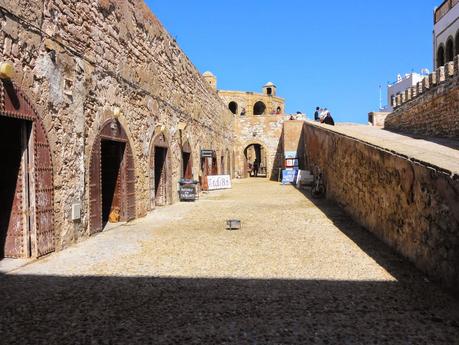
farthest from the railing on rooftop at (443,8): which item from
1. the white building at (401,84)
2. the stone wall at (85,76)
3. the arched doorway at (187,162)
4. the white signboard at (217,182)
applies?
the white building at (401,84)

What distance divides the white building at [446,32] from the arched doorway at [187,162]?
13.0 meters

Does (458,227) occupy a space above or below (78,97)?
below

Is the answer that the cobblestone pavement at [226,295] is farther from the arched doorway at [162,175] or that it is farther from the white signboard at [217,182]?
the white signboard at [217,182]

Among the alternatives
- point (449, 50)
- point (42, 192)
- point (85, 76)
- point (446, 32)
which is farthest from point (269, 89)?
point (42, 192)

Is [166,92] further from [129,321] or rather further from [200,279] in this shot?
[129,321]

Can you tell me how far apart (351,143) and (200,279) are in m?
5.51

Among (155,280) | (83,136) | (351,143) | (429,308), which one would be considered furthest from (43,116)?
(351,143)

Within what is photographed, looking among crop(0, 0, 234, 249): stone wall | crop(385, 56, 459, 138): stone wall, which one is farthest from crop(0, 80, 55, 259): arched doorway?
crop(385, 56, 459, 138): stone wall

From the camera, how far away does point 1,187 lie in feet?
17.5

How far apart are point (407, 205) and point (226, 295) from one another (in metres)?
2.68

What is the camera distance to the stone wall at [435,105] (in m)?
10.7

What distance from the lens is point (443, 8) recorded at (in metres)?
20.2

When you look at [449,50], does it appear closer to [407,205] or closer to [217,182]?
[217,182]

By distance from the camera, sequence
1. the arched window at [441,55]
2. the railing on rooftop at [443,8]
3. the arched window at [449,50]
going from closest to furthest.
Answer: the railing on rooftop at [443,8] → the arched window at [449,50] → the arched window at [441,55]
